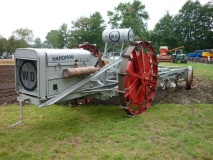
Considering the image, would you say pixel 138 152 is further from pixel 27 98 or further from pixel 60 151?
pixel 27 98

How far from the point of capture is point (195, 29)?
4938cm

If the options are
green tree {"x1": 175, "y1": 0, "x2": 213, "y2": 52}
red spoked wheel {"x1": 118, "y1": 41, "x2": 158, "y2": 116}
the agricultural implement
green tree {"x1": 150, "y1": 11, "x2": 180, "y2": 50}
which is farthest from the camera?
green tree {"x1": 150, "y1": 11, "x2": 180, "y2": 50}

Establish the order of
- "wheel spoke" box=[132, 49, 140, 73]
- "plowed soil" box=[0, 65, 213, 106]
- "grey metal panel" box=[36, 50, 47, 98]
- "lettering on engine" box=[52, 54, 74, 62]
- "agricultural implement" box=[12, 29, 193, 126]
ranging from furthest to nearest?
"plowed soil" box=[0, 65, 213, 106], "wheel spoke" box=[132, 49, 140, 73], "lettering on engine" box=[52, 54, 74, 62], "agricultural implement" box=[12, 29, 193, 126], "grey metal panel" box=[36, 50, 47, 98]

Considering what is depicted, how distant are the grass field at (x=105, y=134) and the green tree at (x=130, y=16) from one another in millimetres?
43562

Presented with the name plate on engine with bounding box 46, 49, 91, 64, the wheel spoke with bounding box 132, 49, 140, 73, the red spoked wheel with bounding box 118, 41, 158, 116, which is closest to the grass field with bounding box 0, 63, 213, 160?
the red spoked wheel with bounding box 118, 41, 158, 116

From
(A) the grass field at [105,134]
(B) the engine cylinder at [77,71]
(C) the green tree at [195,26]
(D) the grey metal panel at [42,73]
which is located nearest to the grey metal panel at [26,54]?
(D) the grey metal panel at [42,73]

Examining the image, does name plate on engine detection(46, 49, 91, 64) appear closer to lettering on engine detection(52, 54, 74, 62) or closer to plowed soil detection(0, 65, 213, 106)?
lettering on engine detection(52, 54, 74, 62)

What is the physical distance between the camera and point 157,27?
51906 mm

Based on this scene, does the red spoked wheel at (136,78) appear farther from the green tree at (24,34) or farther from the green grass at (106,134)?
the green tree at (24,34)

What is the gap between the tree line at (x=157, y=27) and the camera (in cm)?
4781

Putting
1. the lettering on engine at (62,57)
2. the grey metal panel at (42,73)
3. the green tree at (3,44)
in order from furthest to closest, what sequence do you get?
1. the green tree at (3,44)
2. the lettering on engine at (62,57)
3. the grey metal panel at (42,73)

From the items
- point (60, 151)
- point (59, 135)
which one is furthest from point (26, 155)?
point (59, 135)

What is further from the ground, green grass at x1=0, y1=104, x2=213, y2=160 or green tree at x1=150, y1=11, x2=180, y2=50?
green tree at x1=150, y1=11, x2=180, y2=50

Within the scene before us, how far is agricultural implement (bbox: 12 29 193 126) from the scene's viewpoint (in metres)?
4.19
